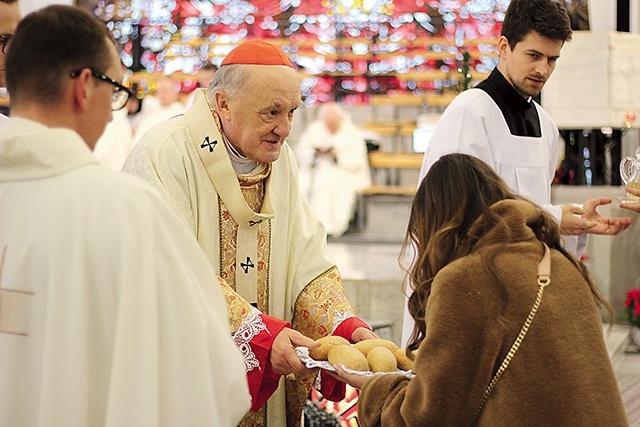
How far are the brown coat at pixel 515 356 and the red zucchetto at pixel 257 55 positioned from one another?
3.63ft

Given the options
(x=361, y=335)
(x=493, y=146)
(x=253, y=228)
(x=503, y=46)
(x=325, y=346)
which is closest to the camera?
(x=325, y=346)

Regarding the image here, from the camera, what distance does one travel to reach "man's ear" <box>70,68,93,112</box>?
202 cm

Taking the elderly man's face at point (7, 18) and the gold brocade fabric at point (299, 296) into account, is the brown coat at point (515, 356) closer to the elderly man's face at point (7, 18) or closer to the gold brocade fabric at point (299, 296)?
the gold brocade fabric at point (299, 296)

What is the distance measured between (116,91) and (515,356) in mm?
1074

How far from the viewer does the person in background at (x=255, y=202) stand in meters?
3.22

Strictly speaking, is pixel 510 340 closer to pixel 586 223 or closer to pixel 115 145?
pixel 586 223

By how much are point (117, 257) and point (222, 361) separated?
299 millimetres

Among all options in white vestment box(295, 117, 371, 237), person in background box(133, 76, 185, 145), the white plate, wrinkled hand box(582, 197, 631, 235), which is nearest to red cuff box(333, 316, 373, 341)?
the white plate

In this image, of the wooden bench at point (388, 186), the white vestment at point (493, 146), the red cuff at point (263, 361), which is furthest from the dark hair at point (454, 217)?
the wooden bench at point (388, 186)

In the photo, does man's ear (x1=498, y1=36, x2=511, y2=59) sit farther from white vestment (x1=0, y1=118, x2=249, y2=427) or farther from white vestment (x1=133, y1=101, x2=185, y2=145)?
white vestment (x1=133, y1=101, x2=185, y2=145)

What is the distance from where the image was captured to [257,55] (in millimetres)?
3281

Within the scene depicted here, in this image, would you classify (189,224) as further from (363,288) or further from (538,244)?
(363,288)

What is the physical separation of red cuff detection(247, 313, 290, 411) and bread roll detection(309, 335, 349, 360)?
0.14 m

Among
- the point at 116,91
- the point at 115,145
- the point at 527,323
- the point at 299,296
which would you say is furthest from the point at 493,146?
the point at 115,145
